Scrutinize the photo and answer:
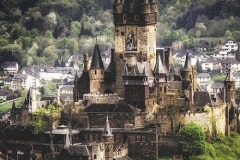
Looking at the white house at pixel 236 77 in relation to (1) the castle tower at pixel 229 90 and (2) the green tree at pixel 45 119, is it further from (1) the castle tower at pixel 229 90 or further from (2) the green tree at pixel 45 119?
(2) the green tree at pixel 45 119

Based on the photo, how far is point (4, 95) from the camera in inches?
6929

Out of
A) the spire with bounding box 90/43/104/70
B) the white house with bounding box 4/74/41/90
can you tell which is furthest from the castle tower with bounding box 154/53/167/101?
the white house with bounding box 4/74/41/90

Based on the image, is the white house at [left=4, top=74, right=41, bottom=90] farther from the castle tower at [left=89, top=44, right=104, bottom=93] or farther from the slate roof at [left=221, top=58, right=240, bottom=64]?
the castle tower at [left=89, top=44, right=104, bottom=93]

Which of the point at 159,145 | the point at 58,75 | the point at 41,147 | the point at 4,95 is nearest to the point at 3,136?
the point at 41,147

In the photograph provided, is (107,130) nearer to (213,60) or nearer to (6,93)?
(6,93)

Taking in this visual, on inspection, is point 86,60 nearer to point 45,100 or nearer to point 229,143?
point 45,100

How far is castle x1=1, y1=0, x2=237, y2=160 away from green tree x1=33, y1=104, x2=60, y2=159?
1.45 metres

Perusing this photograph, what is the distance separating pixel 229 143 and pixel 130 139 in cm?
1127

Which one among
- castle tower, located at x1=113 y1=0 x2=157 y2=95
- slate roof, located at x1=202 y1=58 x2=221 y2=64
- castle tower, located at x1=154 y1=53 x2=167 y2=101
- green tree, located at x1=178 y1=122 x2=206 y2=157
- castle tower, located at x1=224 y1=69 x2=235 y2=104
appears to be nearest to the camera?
green tree, located at x1=178 y1=122 x2=206 y2=157

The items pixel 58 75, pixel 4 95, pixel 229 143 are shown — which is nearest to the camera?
pixel 229 143

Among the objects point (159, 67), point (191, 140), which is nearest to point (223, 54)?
A: point (159, 67)

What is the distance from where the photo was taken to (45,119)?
117m

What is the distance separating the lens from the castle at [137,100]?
114m

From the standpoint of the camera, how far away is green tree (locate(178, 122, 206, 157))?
114 metres
